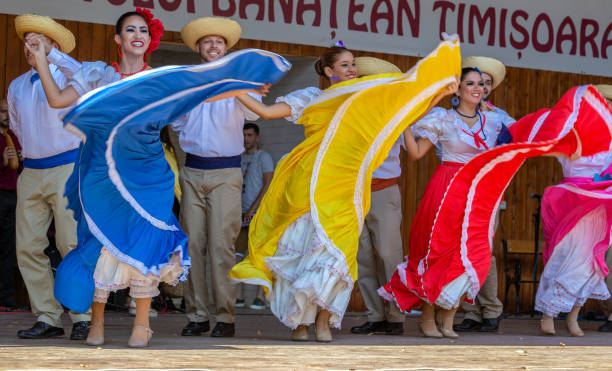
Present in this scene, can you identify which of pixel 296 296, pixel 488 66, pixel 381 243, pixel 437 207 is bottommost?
pixel 296 296

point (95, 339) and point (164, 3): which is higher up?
point (164, 3)

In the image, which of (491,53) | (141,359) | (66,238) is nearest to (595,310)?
(491,53)

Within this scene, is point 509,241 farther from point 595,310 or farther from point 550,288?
point 550,288

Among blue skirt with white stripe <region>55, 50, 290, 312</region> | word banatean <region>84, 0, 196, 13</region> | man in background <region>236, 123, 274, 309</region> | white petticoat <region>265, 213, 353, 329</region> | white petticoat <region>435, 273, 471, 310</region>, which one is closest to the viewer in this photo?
blue skirt with white stripe <region>55, 50, 290, 312</region>

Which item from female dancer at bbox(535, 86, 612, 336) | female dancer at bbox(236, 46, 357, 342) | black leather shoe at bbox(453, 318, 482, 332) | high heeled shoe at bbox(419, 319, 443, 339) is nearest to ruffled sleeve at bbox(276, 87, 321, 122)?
female dancer at bbox(236, 46, 357, 342)

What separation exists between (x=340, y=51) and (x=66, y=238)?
1902 millimetres

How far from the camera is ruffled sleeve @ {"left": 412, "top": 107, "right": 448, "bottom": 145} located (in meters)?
6.02

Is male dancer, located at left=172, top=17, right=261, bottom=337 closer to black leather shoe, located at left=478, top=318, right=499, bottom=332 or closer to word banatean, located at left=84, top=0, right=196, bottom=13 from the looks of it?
black leather shoe, located at left=478, top=318, right=499, bottom=332

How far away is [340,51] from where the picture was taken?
5.68 metres

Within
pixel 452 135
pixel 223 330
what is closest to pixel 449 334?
pixel 452 135

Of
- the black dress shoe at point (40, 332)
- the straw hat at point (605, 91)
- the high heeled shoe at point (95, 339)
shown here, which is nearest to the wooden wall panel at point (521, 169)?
the straw hat at point (605, 91)

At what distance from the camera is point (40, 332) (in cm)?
502

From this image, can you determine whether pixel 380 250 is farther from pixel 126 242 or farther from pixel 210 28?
pixel 126 242

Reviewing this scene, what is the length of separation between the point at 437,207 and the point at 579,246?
1.24 m
